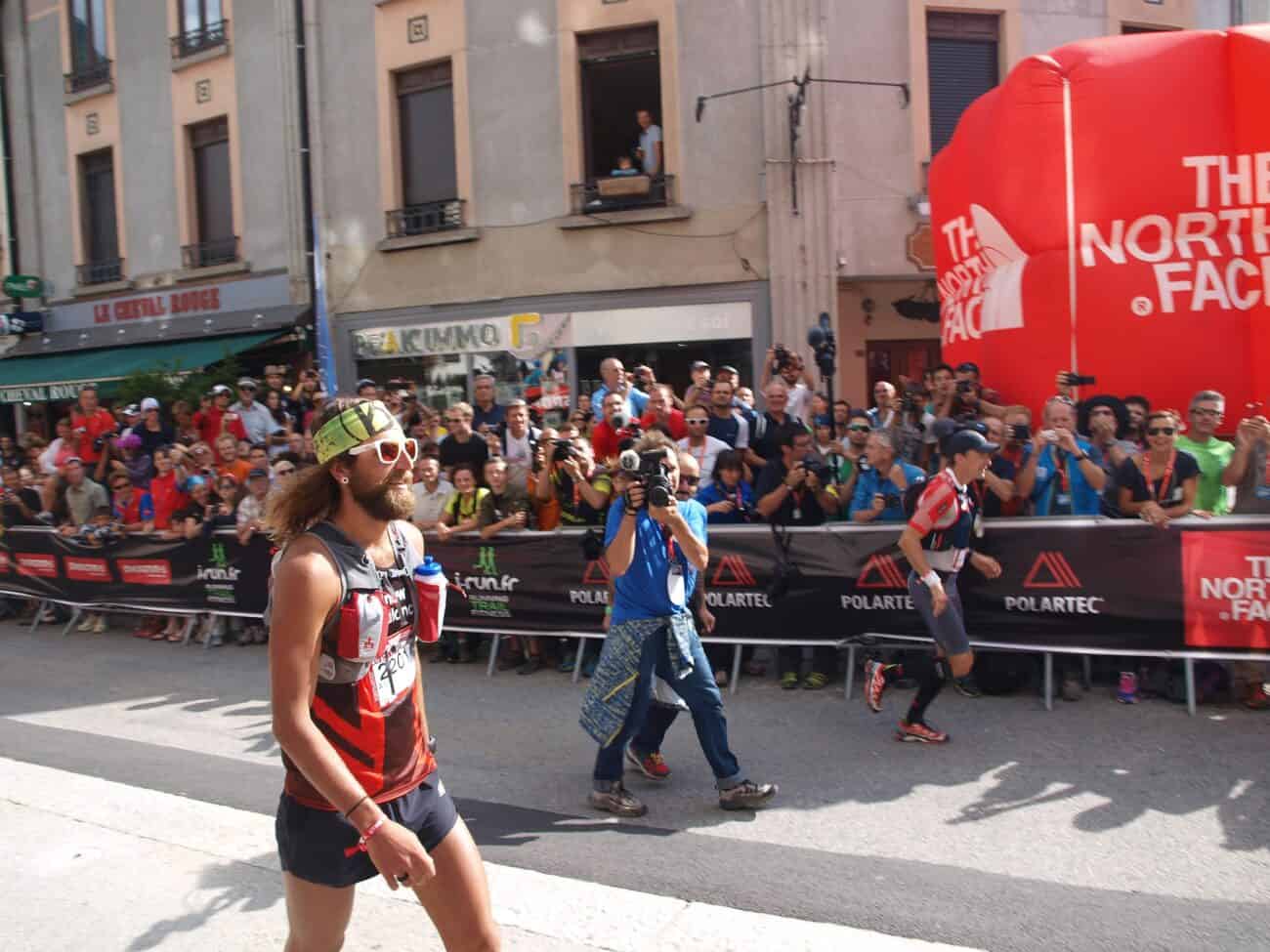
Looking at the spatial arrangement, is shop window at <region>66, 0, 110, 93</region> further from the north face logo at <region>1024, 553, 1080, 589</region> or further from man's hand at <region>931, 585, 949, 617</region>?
man's hand at <region>931, 585, 949, 617</region>

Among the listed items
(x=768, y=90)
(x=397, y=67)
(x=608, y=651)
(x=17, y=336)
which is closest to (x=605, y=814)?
(x=608, y=651)

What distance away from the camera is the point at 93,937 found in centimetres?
415

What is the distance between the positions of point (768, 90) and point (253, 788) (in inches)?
441

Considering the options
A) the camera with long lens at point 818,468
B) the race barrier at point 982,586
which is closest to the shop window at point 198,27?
the race barrier at point 982,586

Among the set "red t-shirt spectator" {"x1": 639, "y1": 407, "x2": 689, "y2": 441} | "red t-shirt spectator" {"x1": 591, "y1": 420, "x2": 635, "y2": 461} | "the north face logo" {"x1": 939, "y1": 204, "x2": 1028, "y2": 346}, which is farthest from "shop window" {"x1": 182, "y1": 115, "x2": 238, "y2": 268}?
"the north face logo" {"x1": 939, "y1": 204, "x2": 1028, "y2": 346}

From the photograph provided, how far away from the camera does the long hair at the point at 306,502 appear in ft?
9.41

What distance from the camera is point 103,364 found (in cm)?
1908

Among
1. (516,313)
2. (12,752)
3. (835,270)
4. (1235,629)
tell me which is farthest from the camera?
(516,313)

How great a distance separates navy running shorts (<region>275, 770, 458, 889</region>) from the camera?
111 inches

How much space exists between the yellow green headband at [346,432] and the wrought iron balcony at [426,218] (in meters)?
13.8

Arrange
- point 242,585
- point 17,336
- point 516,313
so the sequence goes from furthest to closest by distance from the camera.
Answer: point 17,336 < point 516,313 < point 242,585

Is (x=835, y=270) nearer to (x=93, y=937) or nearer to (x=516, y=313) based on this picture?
(x=516, y=313)

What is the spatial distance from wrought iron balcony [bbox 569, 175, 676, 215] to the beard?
12.4 meters

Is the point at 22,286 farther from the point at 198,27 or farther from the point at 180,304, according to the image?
the point at 198,27
